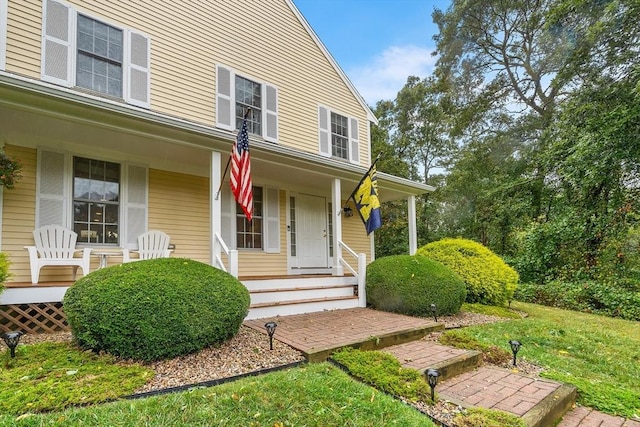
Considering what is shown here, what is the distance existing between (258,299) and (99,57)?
16.2ft

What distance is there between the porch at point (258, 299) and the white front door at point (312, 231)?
1.84 m

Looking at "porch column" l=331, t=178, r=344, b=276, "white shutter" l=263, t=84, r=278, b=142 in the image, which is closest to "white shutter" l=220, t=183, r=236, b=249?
"white shutter" l=263, t=84, r=278, b=142

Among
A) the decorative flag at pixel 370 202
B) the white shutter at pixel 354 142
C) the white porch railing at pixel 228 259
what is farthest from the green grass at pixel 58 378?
the white shutter at pixel 354 142

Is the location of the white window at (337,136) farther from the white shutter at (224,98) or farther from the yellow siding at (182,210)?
the yellow siding at (182,210)

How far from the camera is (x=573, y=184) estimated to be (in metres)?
10.5

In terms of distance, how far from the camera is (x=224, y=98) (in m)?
7.68

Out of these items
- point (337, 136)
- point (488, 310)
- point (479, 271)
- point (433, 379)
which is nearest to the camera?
point (433, 379)

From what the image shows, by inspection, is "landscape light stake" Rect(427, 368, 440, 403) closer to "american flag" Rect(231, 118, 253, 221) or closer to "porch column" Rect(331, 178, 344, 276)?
"american flag" Rect(231, 118, 253, 221)

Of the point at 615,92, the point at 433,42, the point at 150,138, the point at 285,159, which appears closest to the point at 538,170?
the point at 615,92

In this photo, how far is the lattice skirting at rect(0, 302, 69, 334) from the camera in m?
4.13

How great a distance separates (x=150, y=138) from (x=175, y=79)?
249 cm

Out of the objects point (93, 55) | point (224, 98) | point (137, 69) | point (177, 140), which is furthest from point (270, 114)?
point (93, 55)

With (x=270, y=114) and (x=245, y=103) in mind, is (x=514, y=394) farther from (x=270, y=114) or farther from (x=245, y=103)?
(x=245, y=103)

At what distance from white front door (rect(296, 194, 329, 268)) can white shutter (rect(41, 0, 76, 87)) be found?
4905 mm
